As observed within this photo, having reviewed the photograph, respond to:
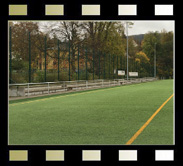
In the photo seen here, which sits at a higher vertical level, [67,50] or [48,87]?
[67,50]

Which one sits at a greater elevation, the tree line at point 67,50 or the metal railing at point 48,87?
the tree line at point 67,50

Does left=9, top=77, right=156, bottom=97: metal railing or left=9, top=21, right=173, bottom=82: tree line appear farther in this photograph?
left=9, top=21, right=173, bottom=82: tree line

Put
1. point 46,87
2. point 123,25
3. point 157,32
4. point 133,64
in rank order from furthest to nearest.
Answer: point 157,32 → point 133,64 → point 123,25 → point 46,87

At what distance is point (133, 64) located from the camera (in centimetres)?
6103

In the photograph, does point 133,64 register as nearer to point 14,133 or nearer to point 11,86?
point 11,86

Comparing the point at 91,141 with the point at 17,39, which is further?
the point at 17,39

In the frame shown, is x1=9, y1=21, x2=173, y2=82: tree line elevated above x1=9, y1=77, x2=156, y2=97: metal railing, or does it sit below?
above

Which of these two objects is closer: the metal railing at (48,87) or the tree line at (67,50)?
the metal railing at (48,87)

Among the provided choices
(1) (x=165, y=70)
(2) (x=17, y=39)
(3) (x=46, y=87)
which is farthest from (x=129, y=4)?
(1) (x=165, y=70)

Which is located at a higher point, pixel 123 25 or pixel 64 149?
pixel 123 25

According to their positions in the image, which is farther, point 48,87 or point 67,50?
point 67,50
